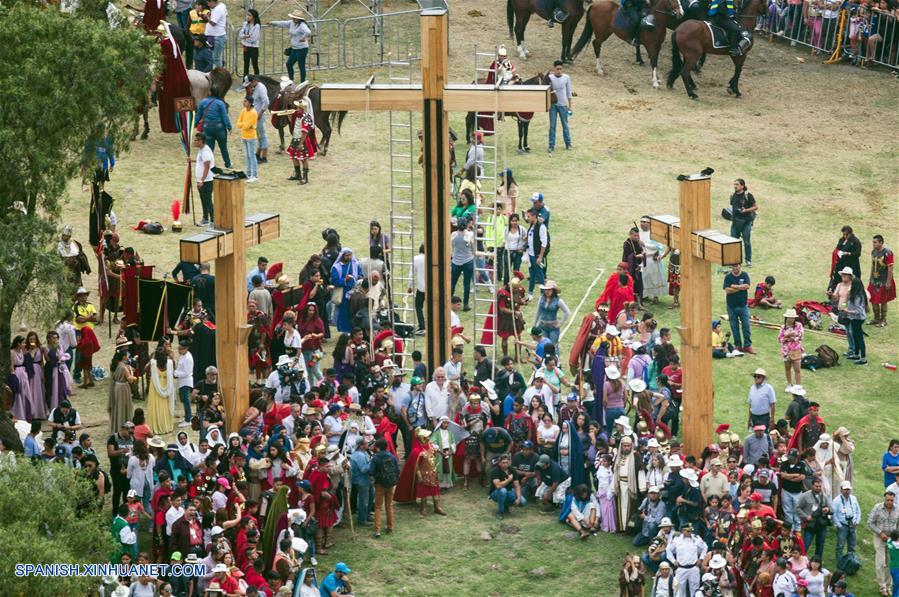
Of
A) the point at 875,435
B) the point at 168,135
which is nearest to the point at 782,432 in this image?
the point at 875,435

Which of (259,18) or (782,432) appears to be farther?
(259,18)

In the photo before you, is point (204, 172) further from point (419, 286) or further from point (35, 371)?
point (35, 371)

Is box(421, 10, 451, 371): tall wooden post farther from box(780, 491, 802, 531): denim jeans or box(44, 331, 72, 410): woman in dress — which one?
box(780, 491, 802, 531): denim jeans

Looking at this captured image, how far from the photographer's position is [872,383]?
27094mm

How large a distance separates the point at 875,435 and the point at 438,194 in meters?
6.89

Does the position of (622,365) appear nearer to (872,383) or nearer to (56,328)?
(872,383)

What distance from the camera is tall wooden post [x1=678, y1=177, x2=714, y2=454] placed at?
23.4m

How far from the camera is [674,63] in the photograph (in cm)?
3747

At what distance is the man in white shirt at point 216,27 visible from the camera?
35.1 meters

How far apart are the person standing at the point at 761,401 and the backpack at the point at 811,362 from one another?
3.21 m

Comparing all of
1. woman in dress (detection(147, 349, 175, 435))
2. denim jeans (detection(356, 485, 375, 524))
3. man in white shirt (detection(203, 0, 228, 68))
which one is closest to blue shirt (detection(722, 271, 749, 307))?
denim jeans (detection(356, 485, 375, 524))

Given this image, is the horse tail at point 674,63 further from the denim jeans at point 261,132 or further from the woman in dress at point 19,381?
the woman in dress at point 19,381

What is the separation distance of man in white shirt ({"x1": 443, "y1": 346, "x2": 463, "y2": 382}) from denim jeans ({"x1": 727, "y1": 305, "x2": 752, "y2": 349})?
4659mm

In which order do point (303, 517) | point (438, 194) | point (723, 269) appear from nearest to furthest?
point (303, 517), point (438, 194), point (723, 269)
